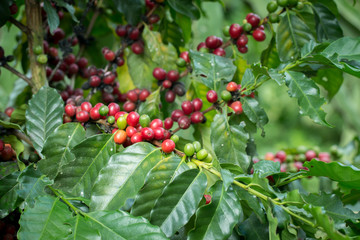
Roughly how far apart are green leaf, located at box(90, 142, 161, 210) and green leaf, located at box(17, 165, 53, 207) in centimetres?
7

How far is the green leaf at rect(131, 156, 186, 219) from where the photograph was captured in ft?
1.31

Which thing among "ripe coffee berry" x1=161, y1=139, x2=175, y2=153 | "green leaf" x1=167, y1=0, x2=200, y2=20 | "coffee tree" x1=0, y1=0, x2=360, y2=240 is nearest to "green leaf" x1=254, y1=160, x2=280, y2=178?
"coffee tree" x1=0, y1=0, x2=360, y2=240

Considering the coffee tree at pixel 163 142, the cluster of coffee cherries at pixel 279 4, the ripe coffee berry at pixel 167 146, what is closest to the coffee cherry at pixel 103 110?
the coffee tree at pixel 163 142

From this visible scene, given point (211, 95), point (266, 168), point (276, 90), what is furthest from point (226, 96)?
point (276, 90)

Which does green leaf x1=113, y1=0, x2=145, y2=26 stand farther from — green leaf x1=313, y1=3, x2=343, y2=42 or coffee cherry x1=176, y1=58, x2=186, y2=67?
green leaf x1=313, y1=3, x2=343, y2=42

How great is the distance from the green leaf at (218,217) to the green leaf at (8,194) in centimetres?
23

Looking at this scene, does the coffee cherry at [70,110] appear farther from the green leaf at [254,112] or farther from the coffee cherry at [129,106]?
the green leaf at [254,112]

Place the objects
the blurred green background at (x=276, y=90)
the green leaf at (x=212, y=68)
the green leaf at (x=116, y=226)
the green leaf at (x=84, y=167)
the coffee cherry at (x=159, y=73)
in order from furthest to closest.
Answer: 1. the blurred green background at (x=276, y=90)
2. the coffee cherry at (x=159, y=73)
3. the green leaf at (x=212, y=68)
4. the green leaf at (x=84, y=167)
5. the green leaf at (x=116, y=226)

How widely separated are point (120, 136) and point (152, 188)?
0.11 meters

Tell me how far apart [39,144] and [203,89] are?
0.31 meters

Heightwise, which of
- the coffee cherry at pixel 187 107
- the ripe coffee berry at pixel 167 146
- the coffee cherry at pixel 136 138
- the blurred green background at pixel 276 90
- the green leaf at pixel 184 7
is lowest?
the blurred green background at pixel 276 90

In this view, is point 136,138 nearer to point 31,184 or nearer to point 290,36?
point 31,184

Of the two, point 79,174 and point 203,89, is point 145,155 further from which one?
point 203,89

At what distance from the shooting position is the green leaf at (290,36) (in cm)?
62
